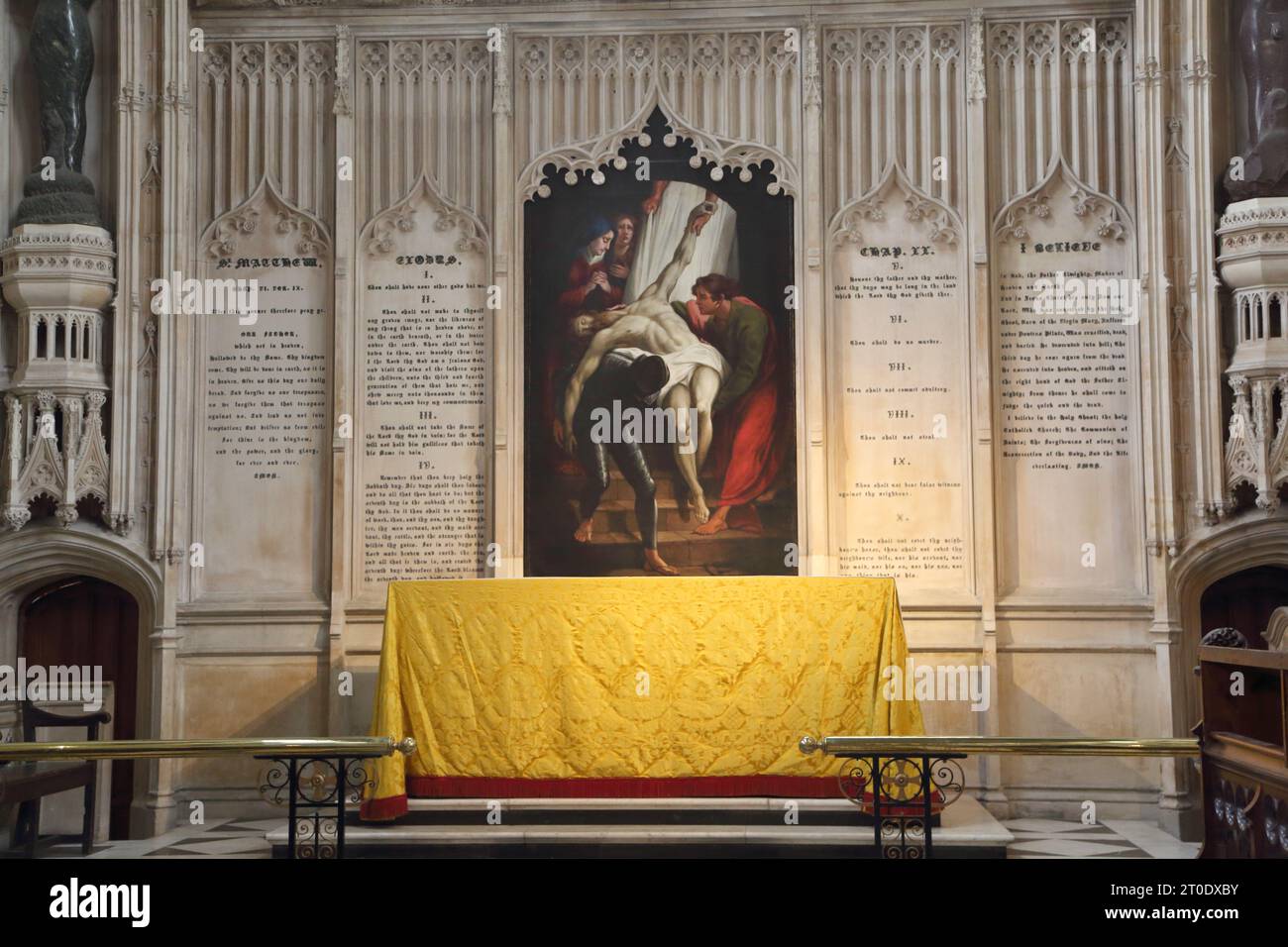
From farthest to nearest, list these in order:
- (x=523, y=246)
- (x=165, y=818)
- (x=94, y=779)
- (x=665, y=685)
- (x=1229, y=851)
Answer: (x=523, y=246) < (x=165, y=818) < (x=94, y=779) < (x=665, y=685) < (x=1229, y=851)

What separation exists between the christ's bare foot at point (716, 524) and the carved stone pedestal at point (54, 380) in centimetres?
360

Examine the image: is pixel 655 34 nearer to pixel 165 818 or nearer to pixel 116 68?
pixel 116 68

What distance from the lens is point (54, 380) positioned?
25.9 feet

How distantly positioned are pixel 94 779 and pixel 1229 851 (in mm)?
5690

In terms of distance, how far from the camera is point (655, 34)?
8500 millimetres

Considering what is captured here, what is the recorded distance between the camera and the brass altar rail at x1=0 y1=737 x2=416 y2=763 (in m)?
4.60

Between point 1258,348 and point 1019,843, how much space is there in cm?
313

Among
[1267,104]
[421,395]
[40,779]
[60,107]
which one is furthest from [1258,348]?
[60,107]

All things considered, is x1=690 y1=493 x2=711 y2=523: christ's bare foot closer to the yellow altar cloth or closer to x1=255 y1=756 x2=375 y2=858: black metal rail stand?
the yellow altar cloth

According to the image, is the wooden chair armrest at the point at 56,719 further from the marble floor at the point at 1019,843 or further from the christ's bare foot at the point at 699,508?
the christ's bare foot at the point at 699,508

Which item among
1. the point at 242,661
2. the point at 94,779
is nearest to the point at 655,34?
the point at 242,661

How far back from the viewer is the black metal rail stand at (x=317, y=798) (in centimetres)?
488

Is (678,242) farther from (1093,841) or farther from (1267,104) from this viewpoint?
(1093,841)

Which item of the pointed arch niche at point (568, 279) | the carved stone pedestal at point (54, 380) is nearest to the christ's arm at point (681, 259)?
the pointed arch niche at point (568, 279)
